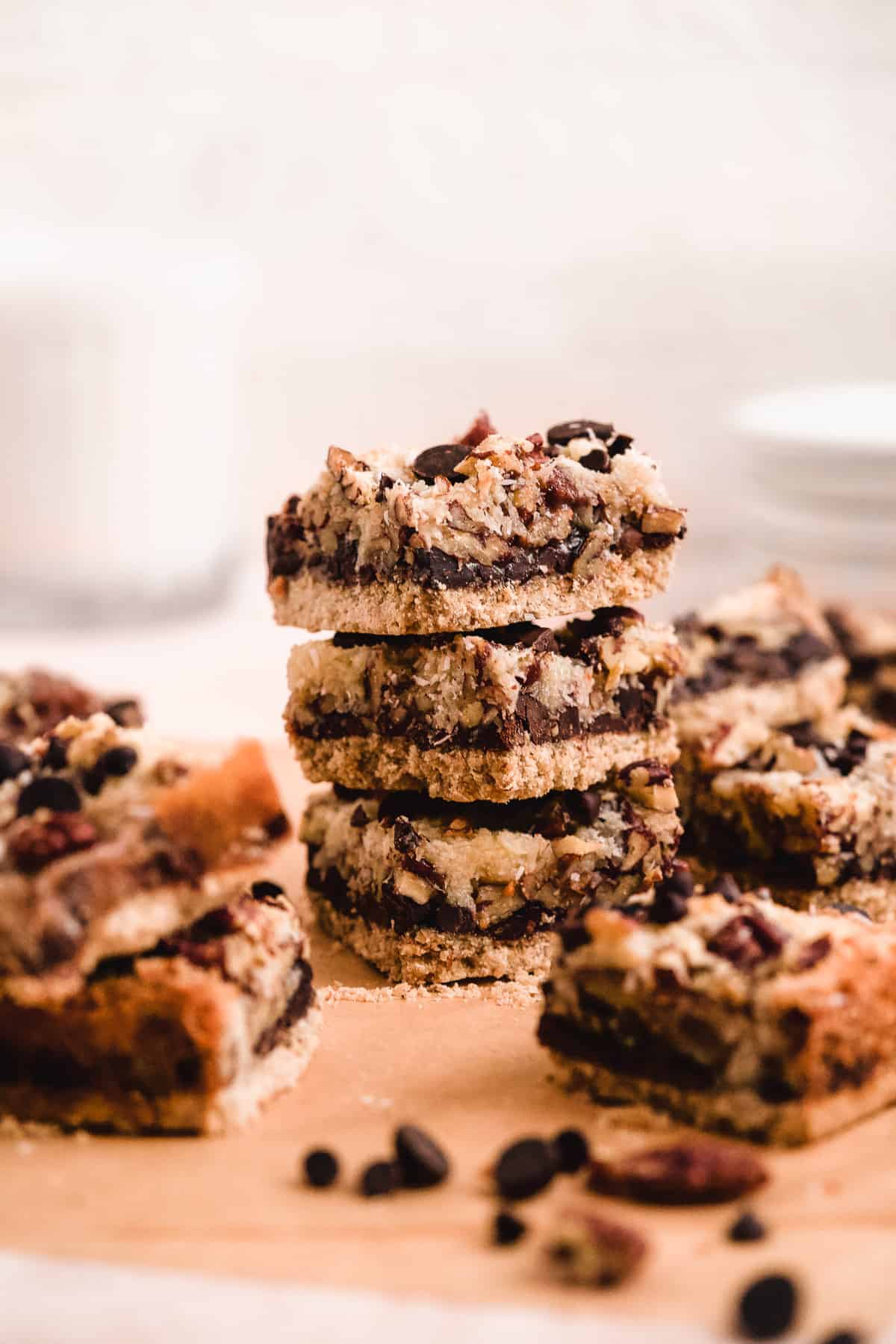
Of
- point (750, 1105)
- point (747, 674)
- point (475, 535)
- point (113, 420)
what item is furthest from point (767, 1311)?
point (113, 420)

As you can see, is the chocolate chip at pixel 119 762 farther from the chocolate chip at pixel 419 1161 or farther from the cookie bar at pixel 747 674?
the cookie bar at pixel 747 674

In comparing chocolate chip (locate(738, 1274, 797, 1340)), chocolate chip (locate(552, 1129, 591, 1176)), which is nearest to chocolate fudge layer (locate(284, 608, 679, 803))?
chocolate chip (locate(552, 1129, 591, 1176))

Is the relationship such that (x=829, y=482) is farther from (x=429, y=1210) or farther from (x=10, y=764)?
(x=429, y=1210)

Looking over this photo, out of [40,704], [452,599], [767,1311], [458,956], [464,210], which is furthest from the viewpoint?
[464,210]

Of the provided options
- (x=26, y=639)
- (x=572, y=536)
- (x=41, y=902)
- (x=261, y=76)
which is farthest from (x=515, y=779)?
(x=261, y=76)

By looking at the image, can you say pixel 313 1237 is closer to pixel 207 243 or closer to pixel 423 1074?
pixel 423 1074
